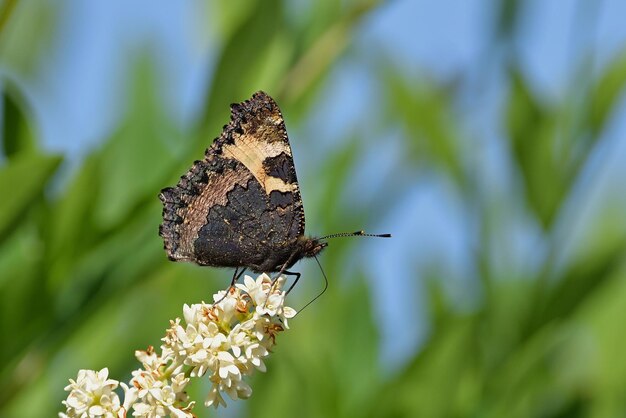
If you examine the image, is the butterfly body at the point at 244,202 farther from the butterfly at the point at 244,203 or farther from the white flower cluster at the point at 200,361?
the white flower cluster at the point at 200,361

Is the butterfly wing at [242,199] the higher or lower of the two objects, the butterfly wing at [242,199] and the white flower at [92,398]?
the higher

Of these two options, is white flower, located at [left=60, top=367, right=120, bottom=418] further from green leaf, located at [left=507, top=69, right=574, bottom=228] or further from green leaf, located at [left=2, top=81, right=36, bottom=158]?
green leaf, located at [left=507, top=69, right=574, bottom=228]

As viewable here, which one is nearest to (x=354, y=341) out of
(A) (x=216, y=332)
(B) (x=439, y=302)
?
(B) (x=439, y=302)

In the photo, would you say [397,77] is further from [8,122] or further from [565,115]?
[8,122]

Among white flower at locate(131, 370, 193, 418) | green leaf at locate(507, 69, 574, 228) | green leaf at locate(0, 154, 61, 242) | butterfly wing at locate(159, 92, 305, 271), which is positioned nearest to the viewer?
white flower at locate(131, 370, 193, 418)

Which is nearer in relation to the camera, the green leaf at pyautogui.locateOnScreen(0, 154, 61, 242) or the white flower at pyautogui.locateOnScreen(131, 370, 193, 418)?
the white flower at pyautogui.locateOnScreen(131, 370, 193, 418)

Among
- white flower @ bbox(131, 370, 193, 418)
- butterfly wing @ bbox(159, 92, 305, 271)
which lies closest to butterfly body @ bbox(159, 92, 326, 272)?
butterfly wing @ bbox(159, 92, 305, 271)

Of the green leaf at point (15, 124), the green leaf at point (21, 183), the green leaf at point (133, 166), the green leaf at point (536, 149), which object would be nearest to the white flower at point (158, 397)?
the green leaf at point (21, 183)
